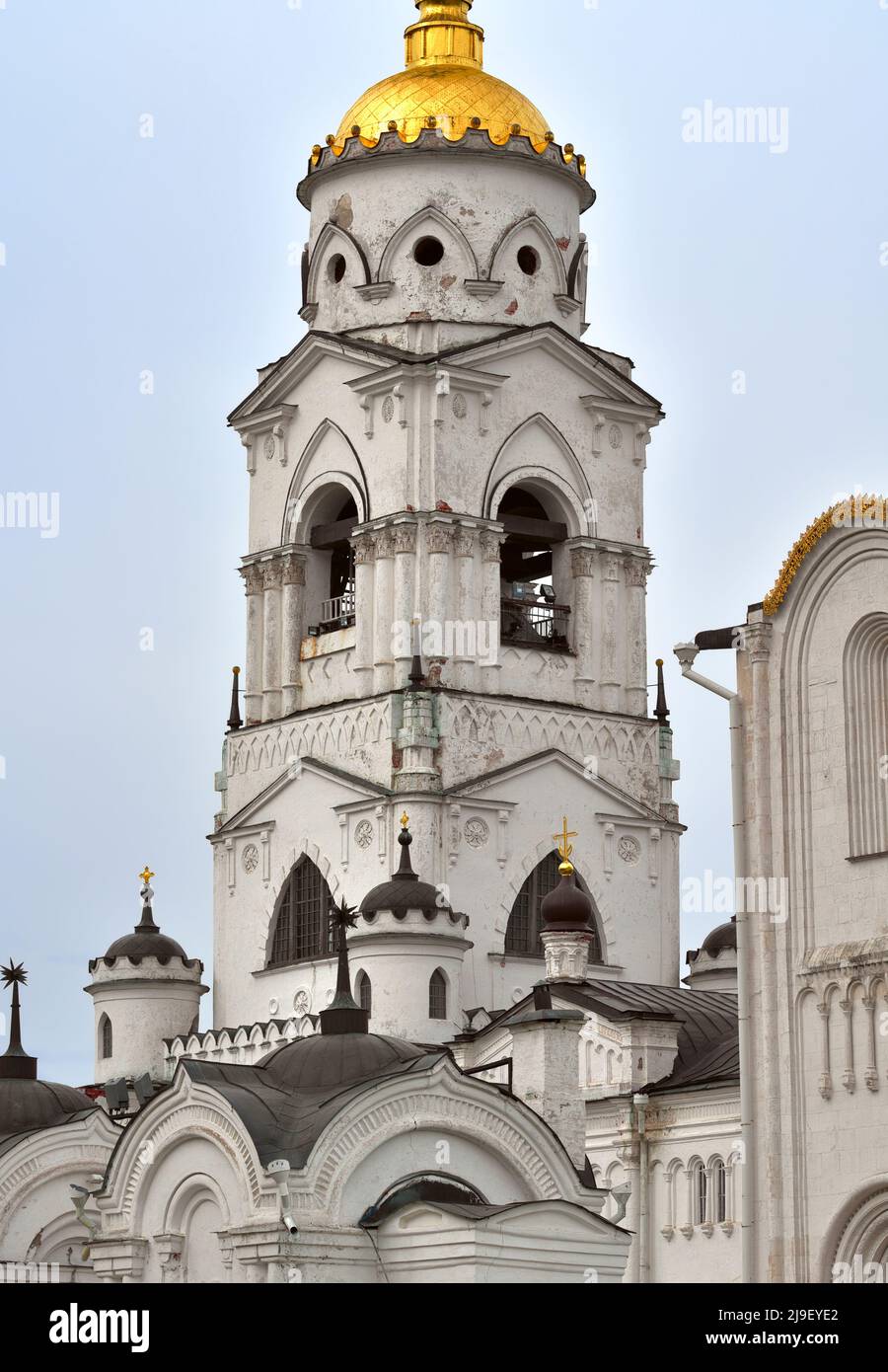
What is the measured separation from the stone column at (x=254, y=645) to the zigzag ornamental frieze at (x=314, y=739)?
56 centimetres

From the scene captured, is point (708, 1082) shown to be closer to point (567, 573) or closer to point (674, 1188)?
point (674, 1188)

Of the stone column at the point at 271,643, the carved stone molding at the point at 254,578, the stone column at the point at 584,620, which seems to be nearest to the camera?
the stone column at the point at 584,620

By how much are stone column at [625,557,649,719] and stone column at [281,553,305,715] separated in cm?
593

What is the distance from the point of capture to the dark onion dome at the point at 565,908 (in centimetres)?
5356

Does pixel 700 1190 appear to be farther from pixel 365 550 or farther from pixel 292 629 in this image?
pixel 292 629

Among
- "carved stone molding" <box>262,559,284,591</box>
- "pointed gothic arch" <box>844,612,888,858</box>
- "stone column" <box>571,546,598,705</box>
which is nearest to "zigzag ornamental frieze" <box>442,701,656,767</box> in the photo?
"stone column" <box>571,546,598,705</box>

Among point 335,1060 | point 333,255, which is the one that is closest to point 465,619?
point 333,255

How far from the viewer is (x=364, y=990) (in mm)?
53719

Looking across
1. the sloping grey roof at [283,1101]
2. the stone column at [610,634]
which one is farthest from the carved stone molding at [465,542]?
the sloping grey roof at [283,1101]

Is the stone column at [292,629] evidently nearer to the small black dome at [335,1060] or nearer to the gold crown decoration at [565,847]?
the gold crown decoration at [565,847]

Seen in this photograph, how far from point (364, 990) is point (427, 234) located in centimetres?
1415

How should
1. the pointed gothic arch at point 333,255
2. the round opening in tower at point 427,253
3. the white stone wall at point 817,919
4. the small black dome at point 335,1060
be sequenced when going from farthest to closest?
the pointed gothic arch at point 333,255 < the round opening in tower at point 427,253 < the small black dome at point 335,1060 < the white stone wall at point 817,919

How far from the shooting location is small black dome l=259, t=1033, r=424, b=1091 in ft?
143

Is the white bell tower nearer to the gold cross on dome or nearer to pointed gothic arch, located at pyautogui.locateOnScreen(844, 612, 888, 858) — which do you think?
the gold cross on dome
